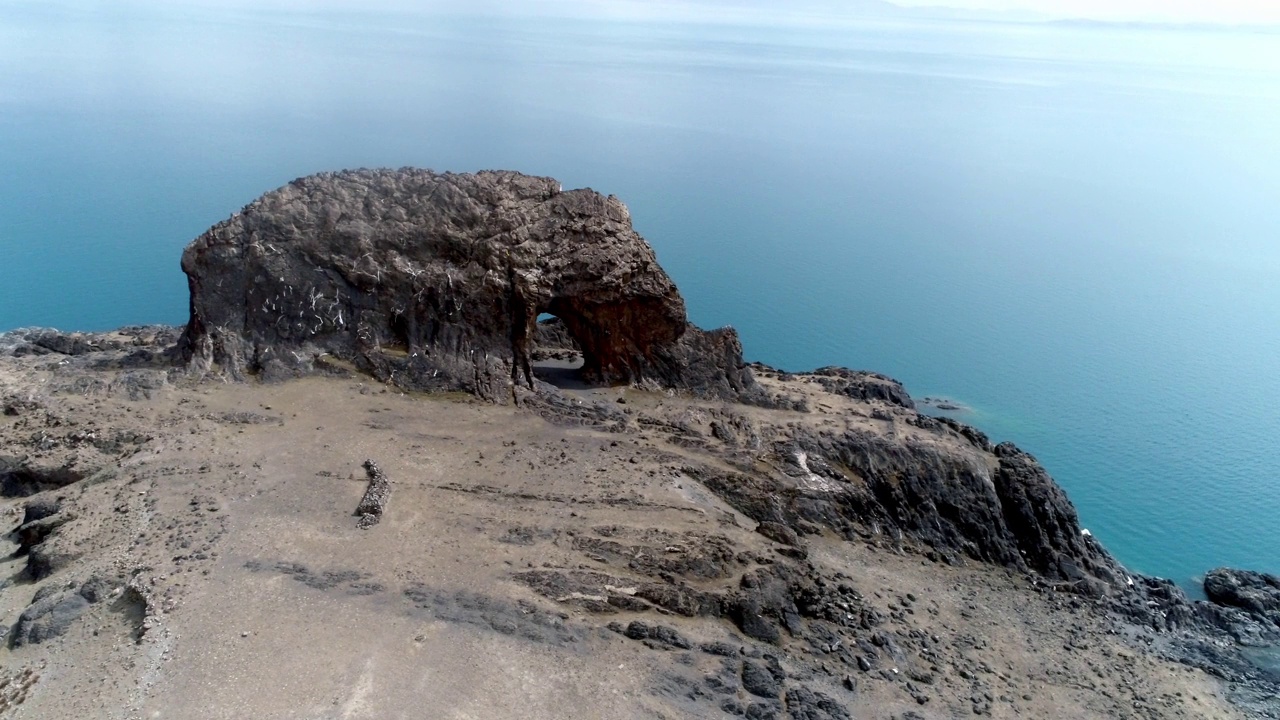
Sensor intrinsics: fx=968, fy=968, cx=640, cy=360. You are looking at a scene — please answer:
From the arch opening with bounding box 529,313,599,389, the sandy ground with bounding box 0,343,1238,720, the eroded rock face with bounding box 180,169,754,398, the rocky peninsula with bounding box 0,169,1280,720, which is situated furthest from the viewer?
the arch opening with bounding box 529,313,599,389

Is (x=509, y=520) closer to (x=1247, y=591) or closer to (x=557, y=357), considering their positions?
(x=557, y=357)

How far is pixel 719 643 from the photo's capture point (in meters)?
23.8

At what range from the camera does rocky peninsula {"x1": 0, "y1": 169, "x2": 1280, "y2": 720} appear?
2136cm

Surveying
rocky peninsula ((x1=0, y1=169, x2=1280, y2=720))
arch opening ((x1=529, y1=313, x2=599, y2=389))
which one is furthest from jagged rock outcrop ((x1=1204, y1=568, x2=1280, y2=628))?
arch opening ((x1=529, y1=313, x2=599, y2=389))

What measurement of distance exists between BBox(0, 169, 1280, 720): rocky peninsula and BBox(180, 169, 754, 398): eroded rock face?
106mm

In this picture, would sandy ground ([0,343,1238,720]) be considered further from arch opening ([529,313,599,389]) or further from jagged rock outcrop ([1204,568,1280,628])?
jagged rock outcrop ([1204,568,1280,628])

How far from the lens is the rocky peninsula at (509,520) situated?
21359 mm

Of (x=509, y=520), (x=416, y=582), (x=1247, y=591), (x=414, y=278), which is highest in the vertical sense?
Answer: (x=414, y=278)

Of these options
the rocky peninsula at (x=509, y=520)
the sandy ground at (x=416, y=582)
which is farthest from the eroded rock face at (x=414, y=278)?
the sandy ground at (x=416, y=582)

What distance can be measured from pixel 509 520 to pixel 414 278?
439 inches

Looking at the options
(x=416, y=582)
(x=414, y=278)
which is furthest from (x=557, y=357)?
(x=416, y=582)

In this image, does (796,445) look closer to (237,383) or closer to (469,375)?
A: (469,375)

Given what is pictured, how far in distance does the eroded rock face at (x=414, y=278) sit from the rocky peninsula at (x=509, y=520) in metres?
0.11

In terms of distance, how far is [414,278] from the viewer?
34.1 meters
